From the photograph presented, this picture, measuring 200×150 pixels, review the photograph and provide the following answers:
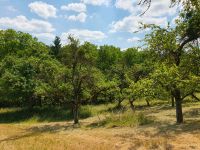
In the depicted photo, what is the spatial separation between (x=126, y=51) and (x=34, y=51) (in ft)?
110

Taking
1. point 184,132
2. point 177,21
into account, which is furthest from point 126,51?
point 184,132

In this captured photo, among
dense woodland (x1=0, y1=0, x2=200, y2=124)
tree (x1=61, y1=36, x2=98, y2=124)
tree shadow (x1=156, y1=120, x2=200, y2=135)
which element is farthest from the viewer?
tree (x1=61, y1=36, x2=98, y2=124)

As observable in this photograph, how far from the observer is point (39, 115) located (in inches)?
1731

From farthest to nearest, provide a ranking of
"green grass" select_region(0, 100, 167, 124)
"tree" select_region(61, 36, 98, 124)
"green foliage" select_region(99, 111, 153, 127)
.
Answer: "green grass" select_region(0, 100, 167, 124), "tree" select_region(61, 36, 98, 124), "green foliage" select_region(99, 111, 153, 127)

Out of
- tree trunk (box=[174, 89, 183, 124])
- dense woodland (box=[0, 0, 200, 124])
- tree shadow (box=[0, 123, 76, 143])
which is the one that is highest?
dense woodland (box=[0, 0, 200, 124])

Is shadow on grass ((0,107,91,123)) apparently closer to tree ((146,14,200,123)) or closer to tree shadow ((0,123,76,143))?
tree shadow ((0,123,76,143))

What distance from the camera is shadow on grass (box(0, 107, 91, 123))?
42031 mm

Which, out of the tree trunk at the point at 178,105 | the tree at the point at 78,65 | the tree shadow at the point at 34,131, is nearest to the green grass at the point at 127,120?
the tree trunk at the point at 178,105

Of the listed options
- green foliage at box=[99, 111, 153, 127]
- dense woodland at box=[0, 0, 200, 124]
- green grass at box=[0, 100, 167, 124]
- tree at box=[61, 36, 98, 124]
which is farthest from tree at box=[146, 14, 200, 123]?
green grass at box=[0, 100, 167, 124]

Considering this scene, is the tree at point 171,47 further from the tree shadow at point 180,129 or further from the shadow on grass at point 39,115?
the shadow on grass at point 39,115

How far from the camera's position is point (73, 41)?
31.3 metres

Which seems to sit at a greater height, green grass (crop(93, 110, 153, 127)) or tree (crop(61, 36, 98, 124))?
tree (crop(61, 36, 98, 124))

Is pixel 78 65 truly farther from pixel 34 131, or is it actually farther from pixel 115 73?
pixel 115 73

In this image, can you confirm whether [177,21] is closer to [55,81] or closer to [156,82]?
[156,82]
